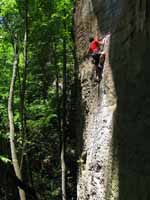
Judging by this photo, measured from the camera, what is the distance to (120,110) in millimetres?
10109

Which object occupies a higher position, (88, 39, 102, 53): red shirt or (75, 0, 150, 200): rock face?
(88, 39, 102, 53): red shirt

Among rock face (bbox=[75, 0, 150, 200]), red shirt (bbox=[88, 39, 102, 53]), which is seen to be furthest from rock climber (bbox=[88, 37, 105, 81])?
rock face (bbox=[75, 0, 150, 200])

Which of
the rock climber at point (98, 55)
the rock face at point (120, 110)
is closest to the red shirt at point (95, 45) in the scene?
the rock climber at point (98, 55)

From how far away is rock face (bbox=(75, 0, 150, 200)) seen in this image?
934 centimetres

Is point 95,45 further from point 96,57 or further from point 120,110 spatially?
point 120,110

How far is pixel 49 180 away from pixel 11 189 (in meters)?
2.41

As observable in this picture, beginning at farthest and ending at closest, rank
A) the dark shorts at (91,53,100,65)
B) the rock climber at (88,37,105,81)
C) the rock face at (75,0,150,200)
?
the dark shorts at (91,53,100,65), the rock climber at (88,37,105,81), the rock face at (75,0,150,200)

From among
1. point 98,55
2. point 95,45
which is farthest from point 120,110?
point 95,45

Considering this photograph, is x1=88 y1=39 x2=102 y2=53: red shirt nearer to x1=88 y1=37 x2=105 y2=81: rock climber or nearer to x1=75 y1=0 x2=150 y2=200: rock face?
x1=88 y1=37 x2=105 y2=81: rock climber

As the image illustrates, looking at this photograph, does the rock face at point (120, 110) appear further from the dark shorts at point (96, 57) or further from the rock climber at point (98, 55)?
the dark shorts at point (96, 57)

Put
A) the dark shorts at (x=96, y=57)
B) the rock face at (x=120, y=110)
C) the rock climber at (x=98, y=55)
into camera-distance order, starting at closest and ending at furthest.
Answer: the rock face at (x=120, y=110) < the rock climber at (x=98, y=55) < the dark shorts at (x=96, y=57)

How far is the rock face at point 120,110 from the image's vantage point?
934 centimetres

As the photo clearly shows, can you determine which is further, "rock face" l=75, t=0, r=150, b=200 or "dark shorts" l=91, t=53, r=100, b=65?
"dark shorts" l=91, t=53, r=100, b=65

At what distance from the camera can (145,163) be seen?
9.14 m
